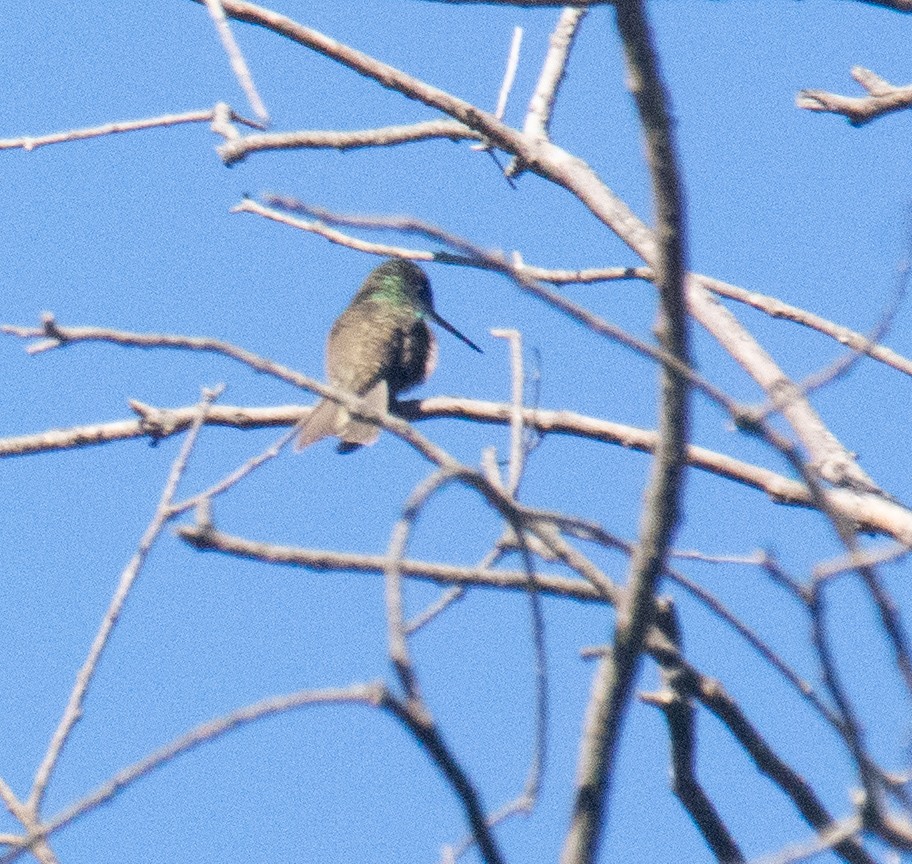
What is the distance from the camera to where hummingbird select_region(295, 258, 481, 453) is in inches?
317

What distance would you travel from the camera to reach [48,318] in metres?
2.12

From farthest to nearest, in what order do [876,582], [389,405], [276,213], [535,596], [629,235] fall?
1. [389,405]
2. [276,213]
3. [629,235]
4. [535,596]
5. [876,582]

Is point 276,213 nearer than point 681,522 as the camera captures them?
No

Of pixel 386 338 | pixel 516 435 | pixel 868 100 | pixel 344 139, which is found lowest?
pixel 516 435

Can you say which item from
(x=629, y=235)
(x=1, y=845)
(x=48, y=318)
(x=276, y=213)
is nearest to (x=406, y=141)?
(x=276, y=213)

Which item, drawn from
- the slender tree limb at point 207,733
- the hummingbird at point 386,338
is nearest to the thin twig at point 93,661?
the slender tree limb at point 207,733

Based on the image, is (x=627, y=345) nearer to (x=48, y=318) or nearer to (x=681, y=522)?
(x=681, y=522)

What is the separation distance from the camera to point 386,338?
820 centimetres

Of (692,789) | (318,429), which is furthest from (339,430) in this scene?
(692,789)

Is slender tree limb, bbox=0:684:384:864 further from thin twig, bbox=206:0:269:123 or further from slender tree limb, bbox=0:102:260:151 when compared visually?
slender tree limb, bbox=0:102:260:151

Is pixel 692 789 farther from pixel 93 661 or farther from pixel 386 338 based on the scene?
pixel 386 338

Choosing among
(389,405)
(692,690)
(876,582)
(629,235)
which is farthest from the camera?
(389,405)

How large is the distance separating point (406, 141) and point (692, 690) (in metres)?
2.58

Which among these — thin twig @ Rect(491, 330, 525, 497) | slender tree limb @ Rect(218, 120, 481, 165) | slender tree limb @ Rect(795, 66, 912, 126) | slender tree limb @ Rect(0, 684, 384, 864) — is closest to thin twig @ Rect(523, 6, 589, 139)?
slender tree limb @ Rect(218, 120, 481, 165)
